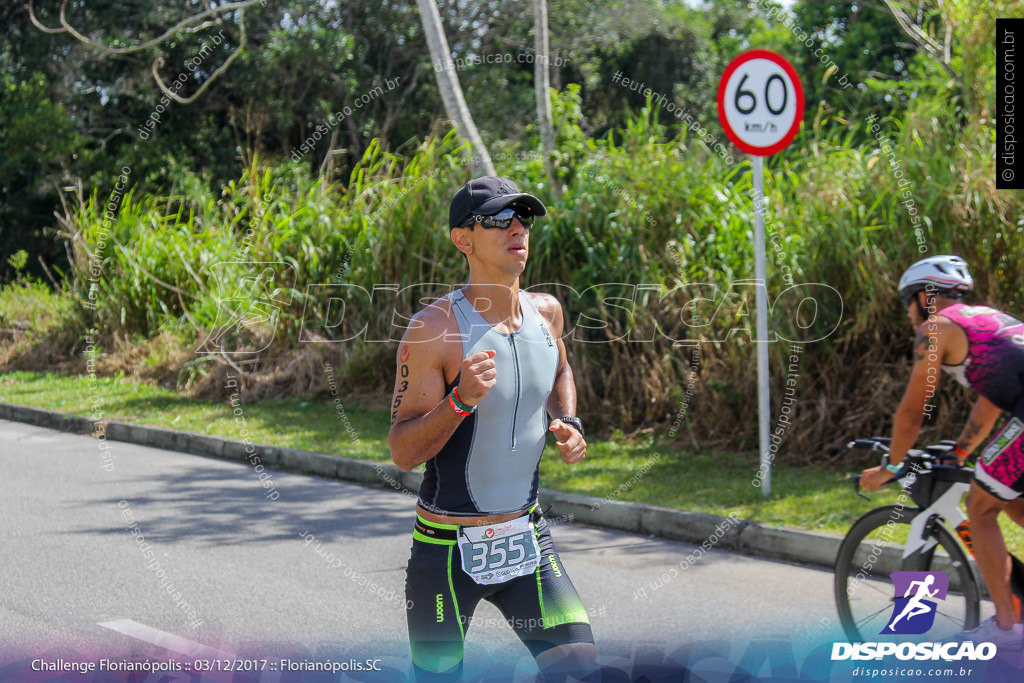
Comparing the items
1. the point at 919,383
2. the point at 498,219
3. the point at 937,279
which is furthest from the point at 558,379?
the point at 937,279

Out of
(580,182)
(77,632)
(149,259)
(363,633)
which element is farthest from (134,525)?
(149,259)

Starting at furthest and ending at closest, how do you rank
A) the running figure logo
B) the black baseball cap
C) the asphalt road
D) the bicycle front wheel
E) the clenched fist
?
the asphalt road → the running figure logo → the bicycle front wheel → the black baseball cap → the clenched fist

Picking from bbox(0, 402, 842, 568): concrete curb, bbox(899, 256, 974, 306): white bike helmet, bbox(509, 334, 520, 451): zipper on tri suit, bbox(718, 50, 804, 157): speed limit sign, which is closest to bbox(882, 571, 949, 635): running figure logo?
bbox(899, 256, 974, 306): white bike helmet

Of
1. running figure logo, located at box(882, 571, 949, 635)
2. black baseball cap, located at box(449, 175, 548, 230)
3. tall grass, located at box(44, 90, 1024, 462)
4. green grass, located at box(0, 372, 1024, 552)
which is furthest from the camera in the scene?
tall grass, located at box(44, 90, 1024, 462)

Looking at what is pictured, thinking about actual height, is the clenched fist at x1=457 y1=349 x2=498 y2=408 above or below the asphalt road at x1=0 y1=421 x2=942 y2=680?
above

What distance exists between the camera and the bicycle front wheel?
4031 millimetres

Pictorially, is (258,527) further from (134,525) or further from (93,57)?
(93,57)

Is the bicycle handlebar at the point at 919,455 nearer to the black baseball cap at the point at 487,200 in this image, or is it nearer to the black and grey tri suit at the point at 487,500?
the black and grey tri suit at the point at 487,500

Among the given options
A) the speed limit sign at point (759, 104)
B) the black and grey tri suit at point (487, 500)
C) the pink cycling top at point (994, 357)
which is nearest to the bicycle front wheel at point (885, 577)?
the pink cycling top at point (994, 357)

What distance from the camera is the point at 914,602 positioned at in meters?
4.18

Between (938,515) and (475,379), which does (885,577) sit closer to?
(938,515)

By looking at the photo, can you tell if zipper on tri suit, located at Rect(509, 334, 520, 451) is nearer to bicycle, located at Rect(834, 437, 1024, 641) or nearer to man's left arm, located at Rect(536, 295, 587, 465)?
man's left arm, located at Rect(536, 295, 587, 465)

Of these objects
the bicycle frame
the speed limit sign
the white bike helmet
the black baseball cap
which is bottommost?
the bicycle frame

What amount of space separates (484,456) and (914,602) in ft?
7.86
